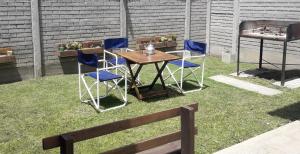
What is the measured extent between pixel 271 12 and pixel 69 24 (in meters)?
4.92

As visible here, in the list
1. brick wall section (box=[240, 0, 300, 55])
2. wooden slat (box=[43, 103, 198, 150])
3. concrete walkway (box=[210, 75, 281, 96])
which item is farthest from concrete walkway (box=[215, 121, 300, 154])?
brick wall section (box=[240, 0, 300, 55])

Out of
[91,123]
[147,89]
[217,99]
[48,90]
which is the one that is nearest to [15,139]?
[91,123]

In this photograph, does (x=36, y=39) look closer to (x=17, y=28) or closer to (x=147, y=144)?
(x=17, y=28)

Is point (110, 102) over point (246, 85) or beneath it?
beneath

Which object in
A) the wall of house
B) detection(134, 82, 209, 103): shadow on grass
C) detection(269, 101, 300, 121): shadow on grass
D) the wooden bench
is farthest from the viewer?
the wall of house

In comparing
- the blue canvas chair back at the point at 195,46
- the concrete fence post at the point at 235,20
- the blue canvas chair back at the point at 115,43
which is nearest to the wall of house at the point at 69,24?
the blue canvas chair back at the point at 115,43

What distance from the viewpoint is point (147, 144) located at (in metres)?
3.01

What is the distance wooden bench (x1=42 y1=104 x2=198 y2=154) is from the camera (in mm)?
2383

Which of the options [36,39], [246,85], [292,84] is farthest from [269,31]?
[36,39]

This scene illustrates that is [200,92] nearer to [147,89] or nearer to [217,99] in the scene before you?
[217,99]

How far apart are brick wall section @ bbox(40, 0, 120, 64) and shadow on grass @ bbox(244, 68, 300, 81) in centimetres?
351

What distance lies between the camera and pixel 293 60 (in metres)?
8.53

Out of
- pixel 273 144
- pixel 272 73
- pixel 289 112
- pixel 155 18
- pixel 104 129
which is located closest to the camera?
pixel 104 129

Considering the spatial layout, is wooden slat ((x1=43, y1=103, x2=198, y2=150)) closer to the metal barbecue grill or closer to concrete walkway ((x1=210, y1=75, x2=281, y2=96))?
concrete walkway ((x1=210, y1=75, x2=281, y2=96))
